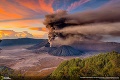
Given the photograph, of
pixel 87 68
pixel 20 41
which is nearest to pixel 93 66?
pixel 87 68

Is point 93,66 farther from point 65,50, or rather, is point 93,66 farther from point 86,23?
point 86,23

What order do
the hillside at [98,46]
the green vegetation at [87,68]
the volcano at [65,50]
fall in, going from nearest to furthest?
the green vegetation at [87,68], the hillside at [98,46], the volcano at [65,50]

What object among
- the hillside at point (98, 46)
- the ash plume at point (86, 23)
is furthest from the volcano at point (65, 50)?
the ash plume at point (86, 23)

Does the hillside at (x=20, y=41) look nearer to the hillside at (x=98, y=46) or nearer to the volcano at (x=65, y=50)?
the volcano at (x=65, y=50)

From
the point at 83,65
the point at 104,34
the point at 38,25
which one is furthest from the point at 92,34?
the point at 38,25

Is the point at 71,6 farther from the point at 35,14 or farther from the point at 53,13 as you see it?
the point at 35,14

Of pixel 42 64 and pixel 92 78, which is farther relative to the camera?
pixel 42 64

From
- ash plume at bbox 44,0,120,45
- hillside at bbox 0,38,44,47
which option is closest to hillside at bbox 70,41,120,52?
ash plume at bbox 44,0,120,45
